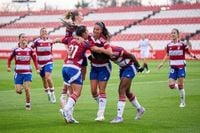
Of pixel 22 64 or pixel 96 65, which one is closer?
pixel 96 65

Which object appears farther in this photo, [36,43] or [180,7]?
[180,7]

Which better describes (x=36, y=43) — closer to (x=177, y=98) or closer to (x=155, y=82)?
(x=177, y=98)

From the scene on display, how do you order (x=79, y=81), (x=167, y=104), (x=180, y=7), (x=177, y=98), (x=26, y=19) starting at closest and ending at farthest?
(x=79, y=81) → (x=167, y=104) → (x=177, y=98) → (x=180, y=7) → (x=26, y=19)

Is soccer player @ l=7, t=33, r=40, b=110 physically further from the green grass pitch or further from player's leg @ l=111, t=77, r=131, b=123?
player's leg @ l=111, t=77, r=131, b=123

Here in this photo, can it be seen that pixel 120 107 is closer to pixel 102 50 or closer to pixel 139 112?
pixel 139 112

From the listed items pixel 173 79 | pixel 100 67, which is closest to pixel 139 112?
pixel 100 67

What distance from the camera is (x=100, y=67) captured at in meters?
13.7

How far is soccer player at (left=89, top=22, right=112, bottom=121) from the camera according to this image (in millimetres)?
13344

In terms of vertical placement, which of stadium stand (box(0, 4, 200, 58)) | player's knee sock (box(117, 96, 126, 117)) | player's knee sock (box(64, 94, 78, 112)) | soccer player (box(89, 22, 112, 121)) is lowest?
stadium stand (box(0, 4, 200, 58))

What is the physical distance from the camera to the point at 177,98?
757 inches

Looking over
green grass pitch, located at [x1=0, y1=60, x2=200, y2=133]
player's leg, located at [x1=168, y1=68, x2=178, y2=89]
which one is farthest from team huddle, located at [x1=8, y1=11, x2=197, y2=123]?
player's leg, located at [x1=168, y1=68, x2=178, y2=89]

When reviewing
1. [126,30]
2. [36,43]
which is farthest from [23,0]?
[36,43]

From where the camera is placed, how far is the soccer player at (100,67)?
13.3 m

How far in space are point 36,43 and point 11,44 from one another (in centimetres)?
4540
